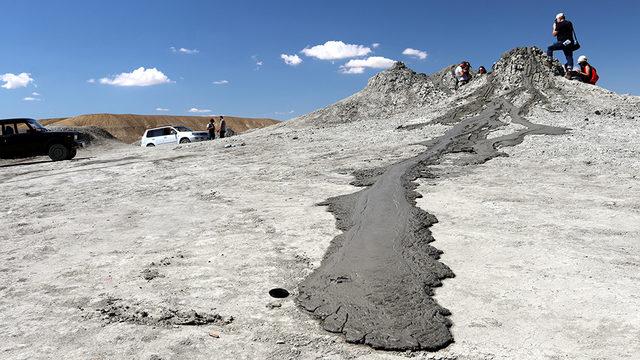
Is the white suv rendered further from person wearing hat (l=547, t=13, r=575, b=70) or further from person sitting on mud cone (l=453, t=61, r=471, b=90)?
person wearing hat (l=547, t=13, r=575, b=70)

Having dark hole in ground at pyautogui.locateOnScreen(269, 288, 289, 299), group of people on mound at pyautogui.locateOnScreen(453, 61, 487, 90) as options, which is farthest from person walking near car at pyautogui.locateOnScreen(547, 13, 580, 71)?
dark hole in ground at pyautogui.locateOnScreen(269, 288, 289, 299)

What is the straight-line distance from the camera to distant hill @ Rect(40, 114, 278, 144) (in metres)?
61.1

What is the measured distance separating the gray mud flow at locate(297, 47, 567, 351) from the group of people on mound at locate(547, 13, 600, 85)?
12.5 metres

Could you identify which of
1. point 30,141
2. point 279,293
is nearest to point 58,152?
point 30,141

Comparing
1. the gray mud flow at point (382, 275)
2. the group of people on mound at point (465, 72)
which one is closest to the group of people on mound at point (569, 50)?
the group of people on mound at point (465, 72)

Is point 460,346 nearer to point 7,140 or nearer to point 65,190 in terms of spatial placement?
point 65,190

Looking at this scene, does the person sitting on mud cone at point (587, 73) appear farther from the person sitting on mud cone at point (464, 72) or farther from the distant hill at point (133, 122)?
the distant hill at point (133, 122)

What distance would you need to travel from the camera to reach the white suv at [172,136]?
2678 cm

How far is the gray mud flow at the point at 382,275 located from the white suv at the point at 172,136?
19.0 m

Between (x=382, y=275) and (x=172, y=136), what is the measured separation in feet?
79.5

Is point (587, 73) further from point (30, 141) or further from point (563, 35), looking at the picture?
point (30, 141)

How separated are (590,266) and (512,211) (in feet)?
7.25

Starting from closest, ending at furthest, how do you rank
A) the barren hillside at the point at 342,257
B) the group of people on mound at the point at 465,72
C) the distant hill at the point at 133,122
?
the barren hillside at the point at 342,257
the group of people on mound at the point at 465,72
the distant hill at the point at 133,122

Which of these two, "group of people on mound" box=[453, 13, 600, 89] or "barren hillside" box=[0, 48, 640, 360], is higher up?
"group of people on mound" box=[453, 13, 600, 89]
